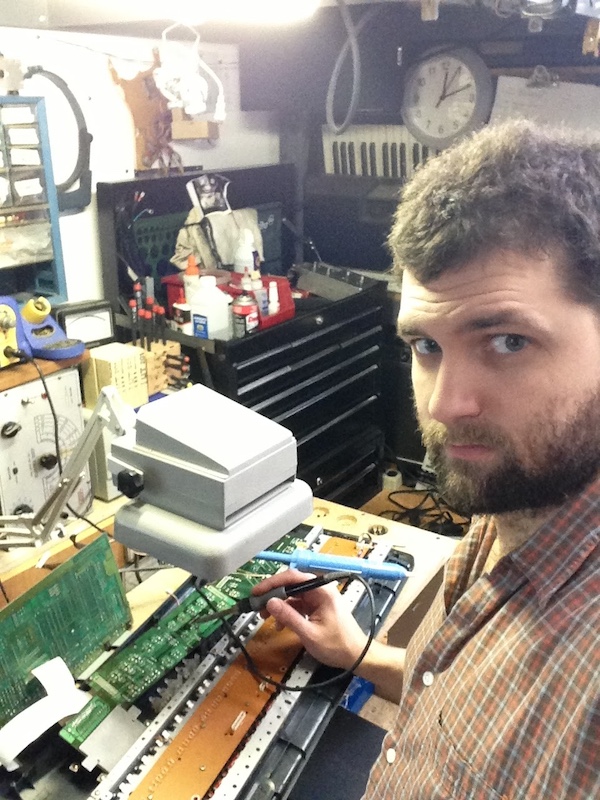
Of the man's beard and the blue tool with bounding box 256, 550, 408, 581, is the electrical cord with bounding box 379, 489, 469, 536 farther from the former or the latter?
the man's beard

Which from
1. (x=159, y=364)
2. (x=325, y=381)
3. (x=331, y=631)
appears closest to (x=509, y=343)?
(x=331, y=631)

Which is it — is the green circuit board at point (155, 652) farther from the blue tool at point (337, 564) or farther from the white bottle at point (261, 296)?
the white bottle at point (261, 296)

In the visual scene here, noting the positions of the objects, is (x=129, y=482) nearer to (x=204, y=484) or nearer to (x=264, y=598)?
(x=204, y=484)

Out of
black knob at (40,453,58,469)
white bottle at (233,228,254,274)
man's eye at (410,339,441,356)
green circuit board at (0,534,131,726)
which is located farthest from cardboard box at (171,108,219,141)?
man's eye at (410,339,441,356)

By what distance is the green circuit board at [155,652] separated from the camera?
0.90m

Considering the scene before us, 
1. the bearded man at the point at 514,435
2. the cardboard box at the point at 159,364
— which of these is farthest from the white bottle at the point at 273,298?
the bearded man at the point at 514,435

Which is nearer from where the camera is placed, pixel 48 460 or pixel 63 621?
pixel 63 621

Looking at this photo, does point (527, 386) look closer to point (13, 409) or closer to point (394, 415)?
point (13, 409)

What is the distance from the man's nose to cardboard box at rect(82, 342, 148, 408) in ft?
2.80

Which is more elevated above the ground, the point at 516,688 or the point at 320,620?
the point at 516,688

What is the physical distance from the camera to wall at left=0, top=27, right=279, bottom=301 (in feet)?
5.00

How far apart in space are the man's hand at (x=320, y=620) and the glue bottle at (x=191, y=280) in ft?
2.86

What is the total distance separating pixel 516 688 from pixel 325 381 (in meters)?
1.33

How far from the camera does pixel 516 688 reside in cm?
70
